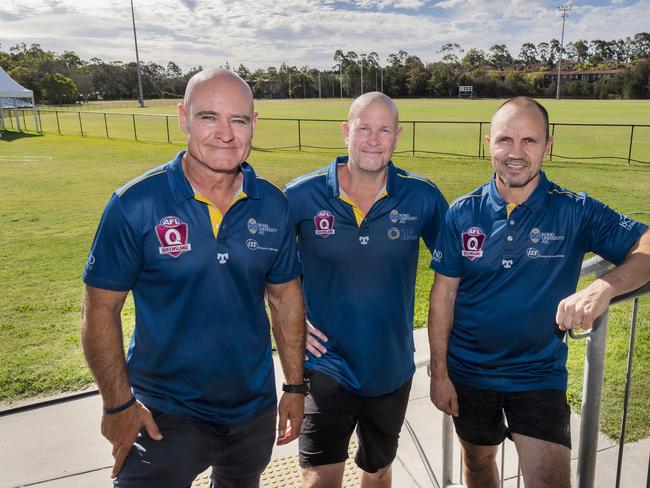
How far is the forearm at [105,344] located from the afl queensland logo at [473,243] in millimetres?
1590

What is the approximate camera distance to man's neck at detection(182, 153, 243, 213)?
2.36 meters

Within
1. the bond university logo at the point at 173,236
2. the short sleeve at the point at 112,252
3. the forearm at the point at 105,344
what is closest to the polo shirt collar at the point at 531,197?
the bond university logo at the point at 173,236

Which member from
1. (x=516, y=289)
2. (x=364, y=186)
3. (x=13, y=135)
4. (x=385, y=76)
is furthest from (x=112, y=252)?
(x=385, y=76)

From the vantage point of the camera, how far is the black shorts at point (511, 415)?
2.44m

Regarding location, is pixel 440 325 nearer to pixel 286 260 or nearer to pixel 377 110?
pixel 286 260

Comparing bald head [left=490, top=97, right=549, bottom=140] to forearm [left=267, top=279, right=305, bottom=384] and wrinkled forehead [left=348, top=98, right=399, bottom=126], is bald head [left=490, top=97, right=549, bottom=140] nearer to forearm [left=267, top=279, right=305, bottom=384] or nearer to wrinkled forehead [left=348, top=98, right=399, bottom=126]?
wrinkled forehead [left=348, top=98, right=399, bottom=126]

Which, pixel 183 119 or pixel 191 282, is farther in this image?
pixel 183 119

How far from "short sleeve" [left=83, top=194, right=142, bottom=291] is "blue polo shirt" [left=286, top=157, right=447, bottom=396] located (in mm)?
1018

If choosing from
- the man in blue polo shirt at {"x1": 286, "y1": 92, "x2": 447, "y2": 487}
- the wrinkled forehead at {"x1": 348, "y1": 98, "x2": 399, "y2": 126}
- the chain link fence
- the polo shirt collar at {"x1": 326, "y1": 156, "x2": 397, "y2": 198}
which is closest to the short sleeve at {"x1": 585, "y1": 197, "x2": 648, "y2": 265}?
the man in blue polo shirt at {"x1": 286, "y1": 92, "x2": 447, "y2": 487}

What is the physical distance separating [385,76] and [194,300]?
10564 cm

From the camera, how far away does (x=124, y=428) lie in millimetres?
2180

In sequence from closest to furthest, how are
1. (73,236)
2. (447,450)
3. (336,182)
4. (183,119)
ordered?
(183,119) → (336,182) → (447,450) → (73,236)

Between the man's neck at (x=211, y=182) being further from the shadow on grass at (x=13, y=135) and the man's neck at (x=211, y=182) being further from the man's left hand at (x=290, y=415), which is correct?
the shadow on grass at (x=13, y=135)

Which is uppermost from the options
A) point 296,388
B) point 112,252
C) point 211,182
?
point 211,182
